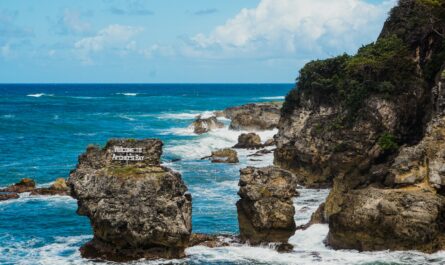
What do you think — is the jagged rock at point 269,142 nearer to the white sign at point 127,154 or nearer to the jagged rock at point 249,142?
the jagged rock at point 249,142

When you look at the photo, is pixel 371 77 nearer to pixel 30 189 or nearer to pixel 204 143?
pixel 30 189

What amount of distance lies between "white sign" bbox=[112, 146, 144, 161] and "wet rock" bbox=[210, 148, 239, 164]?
2953cm

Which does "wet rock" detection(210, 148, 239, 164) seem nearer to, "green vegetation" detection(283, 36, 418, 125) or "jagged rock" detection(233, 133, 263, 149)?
"jagged rock" detection(233, 133, 263, 149)

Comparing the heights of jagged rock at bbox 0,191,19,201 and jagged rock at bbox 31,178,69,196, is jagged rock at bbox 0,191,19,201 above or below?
below

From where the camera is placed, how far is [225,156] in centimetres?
6191

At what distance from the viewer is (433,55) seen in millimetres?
36812

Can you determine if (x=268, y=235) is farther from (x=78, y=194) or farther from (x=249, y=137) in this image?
(x=249, y=137)

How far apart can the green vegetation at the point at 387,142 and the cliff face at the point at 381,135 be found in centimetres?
6

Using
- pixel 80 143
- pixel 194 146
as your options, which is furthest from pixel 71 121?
pixel 194 146

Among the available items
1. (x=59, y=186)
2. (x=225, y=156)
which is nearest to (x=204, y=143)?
(x=225, y=156)

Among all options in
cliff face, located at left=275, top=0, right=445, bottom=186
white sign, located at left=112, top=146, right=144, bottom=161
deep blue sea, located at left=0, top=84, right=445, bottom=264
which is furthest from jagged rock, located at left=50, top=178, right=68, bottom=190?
cliff face, located at left=275, top=0, right=445, bottom=186

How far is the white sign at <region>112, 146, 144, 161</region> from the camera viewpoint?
30.7m

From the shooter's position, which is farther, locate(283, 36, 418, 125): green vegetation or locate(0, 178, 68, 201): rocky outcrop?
locate(0, 178, 68, 201): rocky outcrop

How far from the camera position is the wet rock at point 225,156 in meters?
60.2
